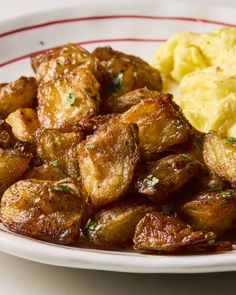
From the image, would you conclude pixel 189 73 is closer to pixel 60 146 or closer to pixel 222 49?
pixel 222 49

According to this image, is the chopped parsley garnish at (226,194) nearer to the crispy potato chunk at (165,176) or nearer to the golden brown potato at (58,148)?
the crispy potato chunk at (165,176)

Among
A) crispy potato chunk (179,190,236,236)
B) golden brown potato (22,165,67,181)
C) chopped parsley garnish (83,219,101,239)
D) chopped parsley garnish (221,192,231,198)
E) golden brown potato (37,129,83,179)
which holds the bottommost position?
chopped parsley garnish (83,219,101,239)

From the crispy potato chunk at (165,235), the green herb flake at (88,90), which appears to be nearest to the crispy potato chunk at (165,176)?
the crispy potato chunk at (165,235)

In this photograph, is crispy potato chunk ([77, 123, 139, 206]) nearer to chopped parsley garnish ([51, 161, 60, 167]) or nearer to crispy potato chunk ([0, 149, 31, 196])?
chopped parsley garnish ([51, 161, 60, 167])

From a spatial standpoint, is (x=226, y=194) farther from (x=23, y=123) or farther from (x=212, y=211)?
(x=23, y=123)

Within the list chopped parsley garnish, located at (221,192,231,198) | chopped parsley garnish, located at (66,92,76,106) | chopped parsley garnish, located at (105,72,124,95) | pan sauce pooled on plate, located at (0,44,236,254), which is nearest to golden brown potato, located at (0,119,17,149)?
pan sauce pooled on plate, located at (0,44,236,254)

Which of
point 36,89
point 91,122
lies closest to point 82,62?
point 36,89
